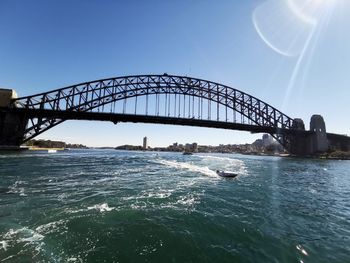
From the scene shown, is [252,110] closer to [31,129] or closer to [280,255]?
[31,129]

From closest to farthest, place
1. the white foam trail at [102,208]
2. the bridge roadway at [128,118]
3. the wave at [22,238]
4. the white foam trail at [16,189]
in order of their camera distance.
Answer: the wave at [22,238] < the white foam trail at [102,208] < the white foam trail at [16,189] < the bridge roadway at [128,118]

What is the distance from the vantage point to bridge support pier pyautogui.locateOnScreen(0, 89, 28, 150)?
63.8m

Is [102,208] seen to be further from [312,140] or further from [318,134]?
[318,134]

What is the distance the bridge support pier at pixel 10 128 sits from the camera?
6381cm

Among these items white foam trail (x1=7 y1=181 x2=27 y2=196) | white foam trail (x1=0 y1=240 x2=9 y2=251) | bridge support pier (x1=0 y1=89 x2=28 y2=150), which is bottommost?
white foam trail (x1=0 y1=240 x2=9 y2=251)

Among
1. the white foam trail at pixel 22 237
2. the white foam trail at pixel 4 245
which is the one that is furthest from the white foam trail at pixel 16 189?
the white foam trail at pixel 4 245

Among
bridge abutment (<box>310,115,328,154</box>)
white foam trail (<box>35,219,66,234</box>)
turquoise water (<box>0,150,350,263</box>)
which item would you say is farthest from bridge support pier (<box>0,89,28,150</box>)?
bridge abutment (<box>310,115,328,154</box>)

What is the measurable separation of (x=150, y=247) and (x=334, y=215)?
439 inches

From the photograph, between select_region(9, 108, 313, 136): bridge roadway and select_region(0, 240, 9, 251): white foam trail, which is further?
select_region(9, 108, 313, 136): bridge roadway

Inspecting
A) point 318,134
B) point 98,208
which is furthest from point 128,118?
point 318,134

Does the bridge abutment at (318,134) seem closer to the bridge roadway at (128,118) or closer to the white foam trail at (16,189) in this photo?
the bridge roadway at (128,118)

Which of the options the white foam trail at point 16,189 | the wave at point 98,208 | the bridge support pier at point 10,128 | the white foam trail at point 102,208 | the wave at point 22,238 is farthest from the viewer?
the bridge support pier at point 10,128

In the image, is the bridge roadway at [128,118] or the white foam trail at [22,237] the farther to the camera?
the bridge roadway at [128,118]

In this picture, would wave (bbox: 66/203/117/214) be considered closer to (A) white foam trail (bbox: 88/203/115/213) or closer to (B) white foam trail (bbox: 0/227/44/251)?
(A) white foam trail (bbox: 88/203/115/213)
